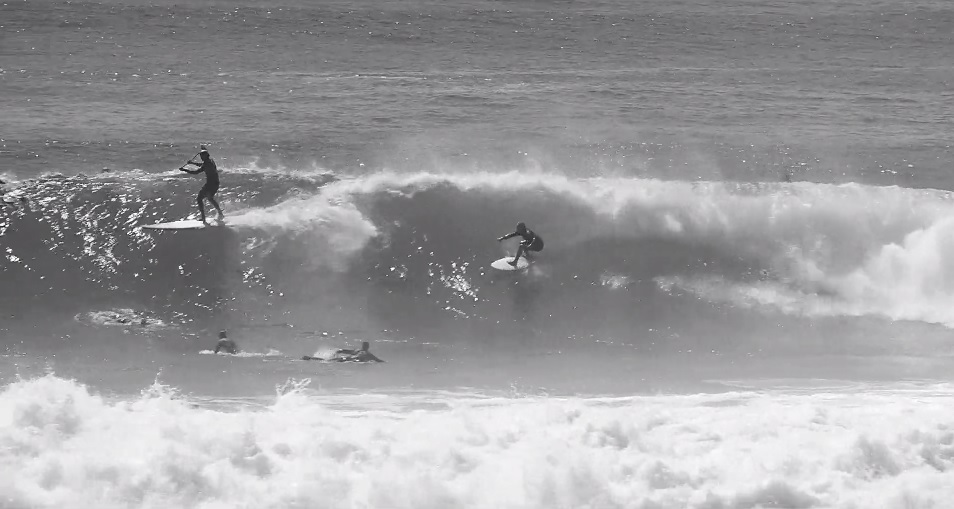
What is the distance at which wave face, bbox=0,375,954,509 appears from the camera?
36.7 feet

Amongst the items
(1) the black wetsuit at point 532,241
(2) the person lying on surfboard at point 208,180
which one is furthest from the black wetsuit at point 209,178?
(1) the black wetsuit at point 532,241

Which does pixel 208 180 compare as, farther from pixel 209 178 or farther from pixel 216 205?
pixel 216 205

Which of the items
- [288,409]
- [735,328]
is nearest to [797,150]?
[735,328]

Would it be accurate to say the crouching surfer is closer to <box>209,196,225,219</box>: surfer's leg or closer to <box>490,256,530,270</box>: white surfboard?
<box>490,256,530,270</box>: white surfboard

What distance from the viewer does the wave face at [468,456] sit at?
36.7ft

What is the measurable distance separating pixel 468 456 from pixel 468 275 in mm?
6656

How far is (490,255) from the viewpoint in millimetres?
18938

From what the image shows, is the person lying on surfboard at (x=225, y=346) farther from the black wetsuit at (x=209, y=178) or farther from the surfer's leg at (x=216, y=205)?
the surfer's leg at (x=216, y=205)

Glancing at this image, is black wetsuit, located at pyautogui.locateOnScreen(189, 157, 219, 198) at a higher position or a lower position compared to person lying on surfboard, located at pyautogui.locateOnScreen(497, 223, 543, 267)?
higher

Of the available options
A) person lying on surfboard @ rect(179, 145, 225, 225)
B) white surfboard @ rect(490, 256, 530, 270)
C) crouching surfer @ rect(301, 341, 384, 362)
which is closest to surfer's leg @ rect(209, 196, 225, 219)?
person lying on surfboard @ rect(179, 145, 225, 225)

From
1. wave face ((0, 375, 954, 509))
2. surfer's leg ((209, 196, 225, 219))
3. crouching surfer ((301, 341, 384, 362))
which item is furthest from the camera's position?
surfer's leg ((209, 196, 225, 219))

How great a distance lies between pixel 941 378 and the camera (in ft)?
49.7

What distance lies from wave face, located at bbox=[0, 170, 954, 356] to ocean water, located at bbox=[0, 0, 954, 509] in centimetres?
7

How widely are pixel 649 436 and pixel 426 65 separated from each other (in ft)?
75.1
